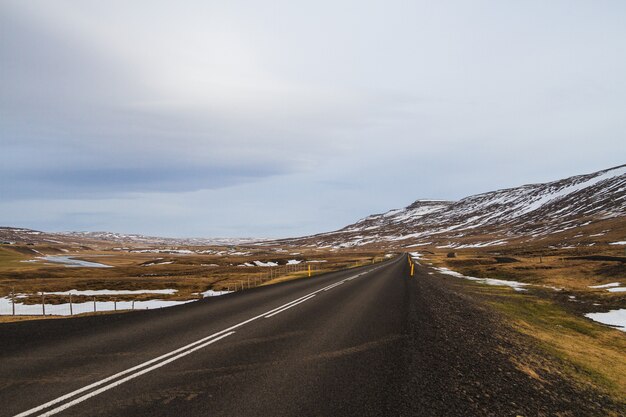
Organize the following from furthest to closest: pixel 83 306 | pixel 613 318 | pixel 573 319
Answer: pixel 83 306 < pixel 613 318 < pixel 573 319

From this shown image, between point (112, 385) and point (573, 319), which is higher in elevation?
point (112, 385)

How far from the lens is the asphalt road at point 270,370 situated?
6.01 meters

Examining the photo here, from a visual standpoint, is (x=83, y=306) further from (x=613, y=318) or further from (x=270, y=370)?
(x=613, y=318)

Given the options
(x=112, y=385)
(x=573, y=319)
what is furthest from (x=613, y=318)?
(x=112, y=385)

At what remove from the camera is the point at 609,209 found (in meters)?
173

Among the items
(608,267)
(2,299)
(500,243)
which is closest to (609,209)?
(500,243)

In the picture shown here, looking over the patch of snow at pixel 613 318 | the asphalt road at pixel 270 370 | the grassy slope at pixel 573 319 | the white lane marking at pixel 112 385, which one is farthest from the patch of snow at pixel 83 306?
the patch of snow at pixel 613 318

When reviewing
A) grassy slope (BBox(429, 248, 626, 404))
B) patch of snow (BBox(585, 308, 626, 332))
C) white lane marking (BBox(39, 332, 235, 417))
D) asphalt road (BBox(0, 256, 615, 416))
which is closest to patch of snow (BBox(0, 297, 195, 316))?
asphalt road (BBox(0, 256, 615, 416))

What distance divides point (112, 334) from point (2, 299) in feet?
112

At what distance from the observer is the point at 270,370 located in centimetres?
Result: 767

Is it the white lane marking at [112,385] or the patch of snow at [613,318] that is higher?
the white lane marking at [112,385]

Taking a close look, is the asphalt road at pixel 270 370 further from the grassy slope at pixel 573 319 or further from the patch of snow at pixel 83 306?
the patch of snow at pixel 83 306

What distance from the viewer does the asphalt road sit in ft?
19.7

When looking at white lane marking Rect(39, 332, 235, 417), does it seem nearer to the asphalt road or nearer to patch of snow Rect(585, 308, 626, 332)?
the asphalt road
